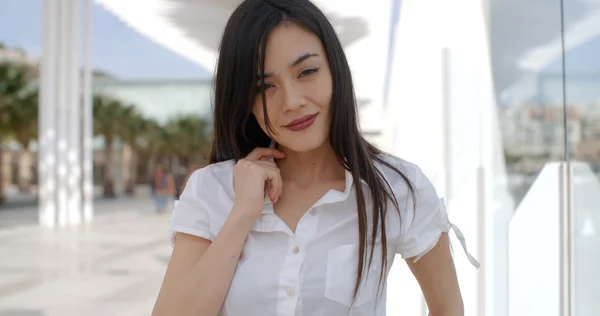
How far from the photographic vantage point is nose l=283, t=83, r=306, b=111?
1298 millimetres

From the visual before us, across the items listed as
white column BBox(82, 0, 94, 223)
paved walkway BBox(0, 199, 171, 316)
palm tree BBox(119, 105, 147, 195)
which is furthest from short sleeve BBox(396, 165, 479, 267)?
palm tree BBox(119, 105, 147, 195)

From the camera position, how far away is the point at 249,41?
1.31 meters

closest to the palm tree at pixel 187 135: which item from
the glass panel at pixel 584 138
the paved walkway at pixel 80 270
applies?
the paved walkway at pixel 80 270

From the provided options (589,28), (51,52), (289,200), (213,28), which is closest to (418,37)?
(589,28)

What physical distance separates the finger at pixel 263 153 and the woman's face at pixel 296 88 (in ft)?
0.40

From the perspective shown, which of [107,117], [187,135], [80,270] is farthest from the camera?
[187,135]

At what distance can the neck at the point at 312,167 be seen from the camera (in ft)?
4.91

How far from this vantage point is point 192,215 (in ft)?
4.45

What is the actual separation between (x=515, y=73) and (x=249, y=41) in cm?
138

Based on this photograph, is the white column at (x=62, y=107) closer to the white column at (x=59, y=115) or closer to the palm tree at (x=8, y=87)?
the white column at (x=59, y=115)

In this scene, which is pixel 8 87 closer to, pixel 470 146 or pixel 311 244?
pixel 470 146

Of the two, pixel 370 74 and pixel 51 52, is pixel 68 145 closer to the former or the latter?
pixel 51 52

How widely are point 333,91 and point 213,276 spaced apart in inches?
20.6

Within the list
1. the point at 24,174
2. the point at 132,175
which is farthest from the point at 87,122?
the point at 24,174
